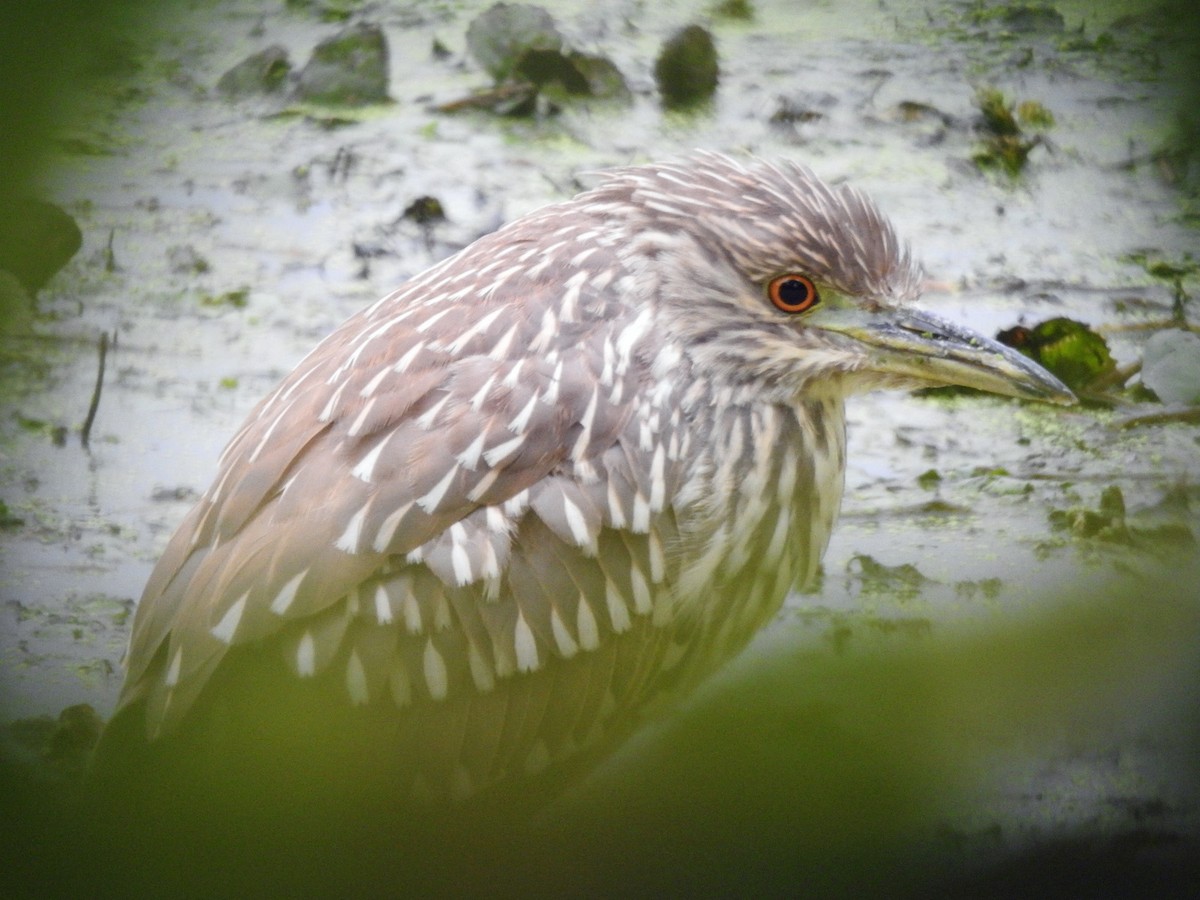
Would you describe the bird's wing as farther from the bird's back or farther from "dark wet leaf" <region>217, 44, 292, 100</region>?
"dark wet leaf" <region>217, 44, 292, 100</region>

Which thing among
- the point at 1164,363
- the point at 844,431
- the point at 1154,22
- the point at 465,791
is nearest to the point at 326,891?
the point at 465,791

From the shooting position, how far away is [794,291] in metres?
1.77

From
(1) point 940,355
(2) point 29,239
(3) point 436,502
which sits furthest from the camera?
(1) point 940,355

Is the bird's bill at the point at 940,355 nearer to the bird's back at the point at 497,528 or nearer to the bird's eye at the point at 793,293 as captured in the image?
the bird's eye at the point at 793,293

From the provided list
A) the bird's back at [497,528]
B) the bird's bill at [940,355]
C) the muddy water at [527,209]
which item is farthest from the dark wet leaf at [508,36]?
the bird's bill at [940,355]

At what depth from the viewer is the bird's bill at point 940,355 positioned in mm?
1619

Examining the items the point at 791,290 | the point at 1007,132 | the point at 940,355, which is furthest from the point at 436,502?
the point at 1007,132

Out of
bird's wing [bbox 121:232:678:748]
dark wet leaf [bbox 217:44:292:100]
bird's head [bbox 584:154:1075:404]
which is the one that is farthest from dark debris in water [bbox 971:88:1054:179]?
dark wet leaf [bbox 217:44:292:100]

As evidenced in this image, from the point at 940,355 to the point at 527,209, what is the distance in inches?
56.7

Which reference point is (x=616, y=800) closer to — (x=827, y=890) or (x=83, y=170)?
(x=827, y=890)

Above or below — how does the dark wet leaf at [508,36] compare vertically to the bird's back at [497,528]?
above

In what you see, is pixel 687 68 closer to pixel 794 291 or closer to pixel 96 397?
pixel 794 291

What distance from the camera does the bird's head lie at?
1738 millimetres

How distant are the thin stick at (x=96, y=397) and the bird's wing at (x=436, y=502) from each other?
1.52 feet
